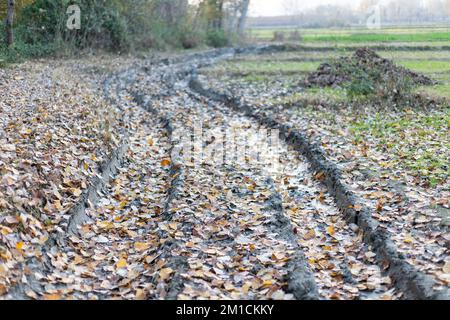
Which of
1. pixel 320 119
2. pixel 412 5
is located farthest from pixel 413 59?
pixel 320 119

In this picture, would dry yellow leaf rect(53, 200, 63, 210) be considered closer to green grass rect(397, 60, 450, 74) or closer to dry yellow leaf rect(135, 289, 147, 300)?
dry yellow leaf rect(135, 289, 147, 300)

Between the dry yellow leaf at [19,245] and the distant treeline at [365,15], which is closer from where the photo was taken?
the dry yellow leaf at [19,245]

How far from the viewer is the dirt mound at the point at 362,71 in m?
17.5

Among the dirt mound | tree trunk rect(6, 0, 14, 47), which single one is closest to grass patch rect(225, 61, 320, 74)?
the dirt mound

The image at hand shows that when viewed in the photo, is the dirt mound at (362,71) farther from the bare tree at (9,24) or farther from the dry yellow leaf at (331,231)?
the bare tree at (9,24)

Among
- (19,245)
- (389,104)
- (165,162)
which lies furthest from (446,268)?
(389,104)

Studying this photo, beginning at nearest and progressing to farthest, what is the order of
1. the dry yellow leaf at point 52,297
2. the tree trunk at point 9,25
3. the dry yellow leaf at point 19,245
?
the dry yellow leaf at point 52,297
the dry yellow leaf at point 19,245
the tree trunk at point 9,25

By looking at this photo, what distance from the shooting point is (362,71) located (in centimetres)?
1770

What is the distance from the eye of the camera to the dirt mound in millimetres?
17538

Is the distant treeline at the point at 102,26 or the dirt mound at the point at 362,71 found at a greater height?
the distant treeline at the point at 102,26

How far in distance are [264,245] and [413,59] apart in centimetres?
1920

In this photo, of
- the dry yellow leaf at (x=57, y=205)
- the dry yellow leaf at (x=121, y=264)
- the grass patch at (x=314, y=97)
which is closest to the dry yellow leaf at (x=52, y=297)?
the dry yellow leaf at (x=121, y=264)

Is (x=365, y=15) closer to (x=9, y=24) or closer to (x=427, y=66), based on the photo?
(x=427, y=66)

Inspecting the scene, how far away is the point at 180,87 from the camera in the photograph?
71.0 ft
